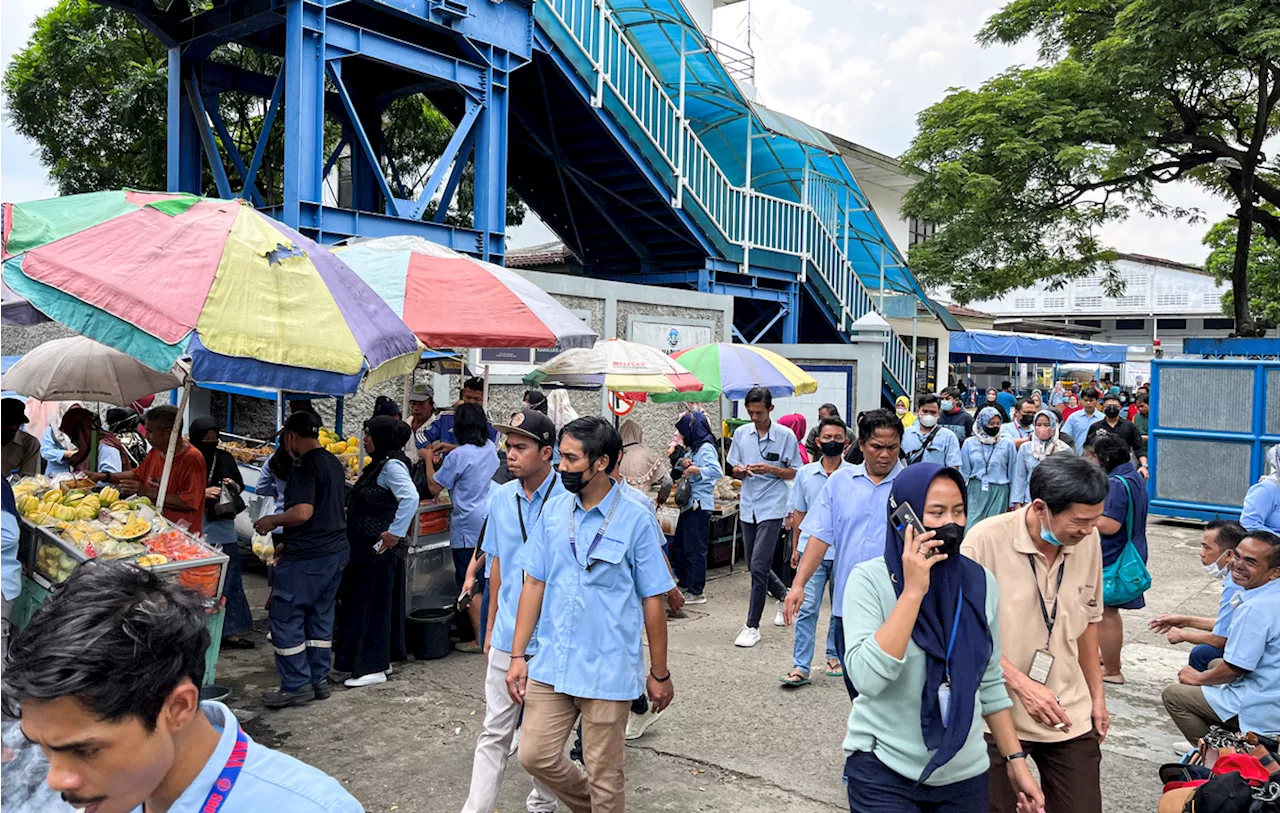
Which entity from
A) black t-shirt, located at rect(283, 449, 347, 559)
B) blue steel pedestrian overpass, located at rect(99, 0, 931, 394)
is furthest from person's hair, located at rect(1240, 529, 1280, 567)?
blue steel pedestrian overpass, located at rect(99, 0, 931, 394)

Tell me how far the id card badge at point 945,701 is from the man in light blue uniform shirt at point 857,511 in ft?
7.91

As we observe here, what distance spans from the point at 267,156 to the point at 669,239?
8166 mm

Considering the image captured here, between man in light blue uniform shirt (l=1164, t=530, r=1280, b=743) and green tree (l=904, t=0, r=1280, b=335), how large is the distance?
39.8ft

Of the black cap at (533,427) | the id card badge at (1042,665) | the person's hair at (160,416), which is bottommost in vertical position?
the id card badge at (1042,665)

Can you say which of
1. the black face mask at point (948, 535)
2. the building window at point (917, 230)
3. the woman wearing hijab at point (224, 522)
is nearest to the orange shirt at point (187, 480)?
the woman wearing hijab at point (224, 522)

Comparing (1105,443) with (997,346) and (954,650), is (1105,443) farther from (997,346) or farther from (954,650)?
(997,346)

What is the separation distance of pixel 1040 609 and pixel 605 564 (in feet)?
5.26

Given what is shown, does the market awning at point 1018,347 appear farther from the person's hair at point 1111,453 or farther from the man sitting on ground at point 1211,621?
the man sitting on ground at point 1211,621

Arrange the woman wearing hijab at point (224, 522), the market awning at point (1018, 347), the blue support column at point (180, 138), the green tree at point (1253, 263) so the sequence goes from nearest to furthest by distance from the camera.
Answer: the woman wearing hijab at point (224, 522)
the blue support column at point (180, 138)
the green tree at point (1253, 263)
the market awning at point (1018, 347)

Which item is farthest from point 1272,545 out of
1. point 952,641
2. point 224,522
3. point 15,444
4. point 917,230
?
point 917,230

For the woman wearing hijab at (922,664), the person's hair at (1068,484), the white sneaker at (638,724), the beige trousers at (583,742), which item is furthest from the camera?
the white sneaker at (638,724)

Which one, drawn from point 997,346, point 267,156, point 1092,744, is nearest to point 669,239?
point 267,156

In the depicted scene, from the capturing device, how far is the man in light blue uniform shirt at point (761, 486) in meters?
7.31

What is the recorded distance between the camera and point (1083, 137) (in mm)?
16203
